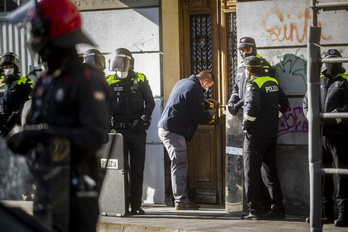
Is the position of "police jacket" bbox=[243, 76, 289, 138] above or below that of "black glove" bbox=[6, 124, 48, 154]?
above

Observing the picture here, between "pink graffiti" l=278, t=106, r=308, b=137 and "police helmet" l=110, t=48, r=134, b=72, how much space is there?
2.11m

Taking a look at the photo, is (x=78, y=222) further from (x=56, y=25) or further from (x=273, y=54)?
(x=273, y=54)

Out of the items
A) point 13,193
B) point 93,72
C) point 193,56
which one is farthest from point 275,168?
point 13,193

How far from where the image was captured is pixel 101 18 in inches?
422

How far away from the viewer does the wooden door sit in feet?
33.6

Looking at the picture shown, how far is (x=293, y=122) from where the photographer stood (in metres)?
9.27

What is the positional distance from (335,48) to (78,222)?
594 cm

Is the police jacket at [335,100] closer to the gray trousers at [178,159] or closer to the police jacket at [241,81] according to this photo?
the police jacket at [241,81]

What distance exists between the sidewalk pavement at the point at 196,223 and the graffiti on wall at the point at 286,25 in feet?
7.46

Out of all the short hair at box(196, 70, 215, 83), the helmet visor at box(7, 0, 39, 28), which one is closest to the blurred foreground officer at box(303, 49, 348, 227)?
the short hair at box(196, 70, 215, 83)

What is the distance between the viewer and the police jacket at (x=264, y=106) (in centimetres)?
862

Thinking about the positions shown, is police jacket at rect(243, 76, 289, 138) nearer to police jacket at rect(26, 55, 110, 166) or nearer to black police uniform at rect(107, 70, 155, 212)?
black police uniform at rect(107, 70, 155, 212)

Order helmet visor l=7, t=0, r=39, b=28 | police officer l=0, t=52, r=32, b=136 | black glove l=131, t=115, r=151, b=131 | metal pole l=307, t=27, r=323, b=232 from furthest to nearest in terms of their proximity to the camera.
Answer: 1. police officer l=0, t=52, r=32, b=136
2. black glove l=131, t=115, r=151, b=131
3. metal pole l=307, t=27, r=323, b=232
4. helmet visor l=7, t=0, r=39, b=28

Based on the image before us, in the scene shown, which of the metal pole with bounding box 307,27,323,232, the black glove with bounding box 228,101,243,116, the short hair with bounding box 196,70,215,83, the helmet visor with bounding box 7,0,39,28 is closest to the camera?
the helmet visor with bounding box 7,0,39,28
